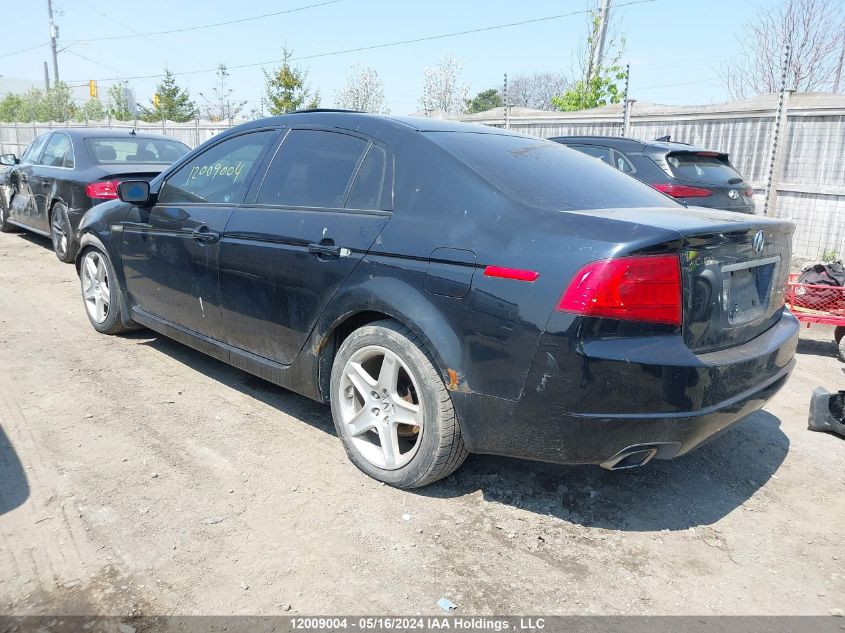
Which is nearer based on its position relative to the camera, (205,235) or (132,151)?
(205,235)

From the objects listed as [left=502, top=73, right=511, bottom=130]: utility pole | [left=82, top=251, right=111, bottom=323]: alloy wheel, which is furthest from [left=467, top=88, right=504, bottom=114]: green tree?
[left=82, top=251, right=111, bottom=323]: alloy wheel

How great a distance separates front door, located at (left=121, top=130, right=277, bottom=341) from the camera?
3.89 metres

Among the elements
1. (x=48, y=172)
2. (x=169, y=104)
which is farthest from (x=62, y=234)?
(x=169, y=104)

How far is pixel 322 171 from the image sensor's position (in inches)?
137

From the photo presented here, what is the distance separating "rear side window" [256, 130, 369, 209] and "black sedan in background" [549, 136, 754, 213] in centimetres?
472

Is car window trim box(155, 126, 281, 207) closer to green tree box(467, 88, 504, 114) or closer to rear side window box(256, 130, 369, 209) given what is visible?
rear side window box(256, 130, 369, 209)

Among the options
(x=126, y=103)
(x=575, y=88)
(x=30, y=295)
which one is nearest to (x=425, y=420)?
(x=30, y=295)

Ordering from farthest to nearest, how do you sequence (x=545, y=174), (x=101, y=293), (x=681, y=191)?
(x=681, y=191) → (x=101, y=293) → (x=545, y=174)

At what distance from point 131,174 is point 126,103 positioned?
44.4 metres

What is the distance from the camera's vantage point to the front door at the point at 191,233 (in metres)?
3.89

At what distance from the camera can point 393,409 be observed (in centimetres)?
306

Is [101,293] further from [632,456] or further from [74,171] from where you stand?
[632,456]

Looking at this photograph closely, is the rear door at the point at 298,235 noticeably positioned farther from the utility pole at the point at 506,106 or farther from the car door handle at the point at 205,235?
the utility pole at the point at 506,106

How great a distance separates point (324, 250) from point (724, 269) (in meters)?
1.80
